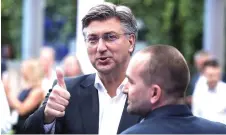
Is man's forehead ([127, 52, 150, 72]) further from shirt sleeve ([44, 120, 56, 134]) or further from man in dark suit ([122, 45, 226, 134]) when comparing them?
shirt sleeve ([44, 120, 56, 134])

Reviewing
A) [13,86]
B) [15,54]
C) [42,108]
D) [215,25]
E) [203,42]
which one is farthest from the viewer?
[15,54]

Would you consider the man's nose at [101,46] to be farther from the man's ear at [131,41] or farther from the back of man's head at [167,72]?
the back of man's head at [167,72]

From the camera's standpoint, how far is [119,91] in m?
2.97

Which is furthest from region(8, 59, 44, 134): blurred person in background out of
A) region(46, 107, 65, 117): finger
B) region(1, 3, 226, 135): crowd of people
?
region(46, 107, 65, 117): finger

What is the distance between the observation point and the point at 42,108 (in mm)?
2822

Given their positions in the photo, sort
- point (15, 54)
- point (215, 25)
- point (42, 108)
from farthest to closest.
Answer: point (15, 54)
point (215, 25)
point (42, 108)

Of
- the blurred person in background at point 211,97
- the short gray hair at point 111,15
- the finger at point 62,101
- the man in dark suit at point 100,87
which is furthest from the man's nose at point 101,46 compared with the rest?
the blurred person in background at point 211,97

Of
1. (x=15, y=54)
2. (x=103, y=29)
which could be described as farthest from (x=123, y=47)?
(x=15, y=54)

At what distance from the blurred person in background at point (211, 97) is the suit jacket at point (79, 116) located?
3305 millimetres

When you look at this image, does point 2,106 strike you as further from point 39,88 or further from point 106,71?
point 39,88

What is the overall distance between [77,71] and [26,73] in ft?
2.12

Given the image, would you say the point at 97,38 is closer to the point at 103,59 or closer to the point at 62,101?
the point at 103,59

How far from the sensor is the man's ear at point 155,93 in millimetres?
2324

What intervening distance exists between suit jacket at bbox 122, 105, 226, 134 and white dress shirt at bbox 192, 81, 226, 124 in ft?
12.2
